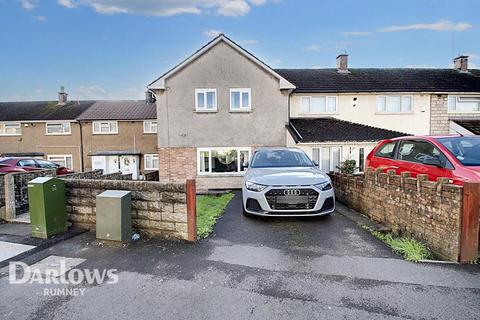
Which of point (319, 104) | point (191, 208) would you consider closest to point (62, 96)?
point (319, 104)

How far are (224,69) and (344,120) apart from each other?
7.60 m

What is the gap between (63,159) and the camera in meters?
24.1

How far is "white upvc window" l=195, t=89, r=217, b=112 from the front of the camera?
14.6 m

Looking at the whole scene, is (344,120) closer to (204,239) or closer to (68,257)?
(204,239)

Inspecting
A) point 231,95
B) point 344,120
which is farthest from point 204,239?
point 344,120

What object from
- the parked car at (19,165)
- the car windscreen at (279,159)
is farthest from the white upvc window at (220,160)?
the parked car at (19,165)

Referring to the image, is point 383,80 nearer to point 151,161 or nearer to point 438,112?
point 438,112

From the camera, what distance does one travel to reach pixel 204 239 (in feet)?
17.1

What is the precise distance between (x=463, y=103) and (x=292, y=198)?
1761cm

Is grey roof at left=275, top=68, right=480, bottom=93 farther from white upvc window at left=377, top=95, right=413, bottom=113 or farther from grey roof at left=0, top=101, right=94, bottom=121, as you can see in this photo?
grey roof at left=0, top=101, right=94, bottom=121

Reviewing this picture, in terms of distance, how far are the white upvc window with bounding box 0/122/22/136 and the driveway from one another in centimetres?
2497

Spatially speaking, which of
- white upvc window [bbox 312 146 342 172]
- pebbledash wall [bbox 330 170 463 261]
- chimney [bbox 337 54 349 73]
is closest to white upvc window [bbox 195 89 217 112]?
white upvc window [bbox 312 146 342 172]

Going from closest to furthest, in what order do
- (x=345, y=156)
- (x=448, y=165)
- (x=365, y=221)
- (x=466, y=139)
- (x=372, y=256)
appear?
(x=372, y=256) < (x=448, y=165) < (x=466, y=139) < (x=365, y=221) < (x=345, y=156)

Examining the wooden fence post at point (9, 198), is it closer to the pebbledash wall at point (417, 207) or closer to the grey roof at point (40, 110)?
the pebbledash wall at point (417, 207)
